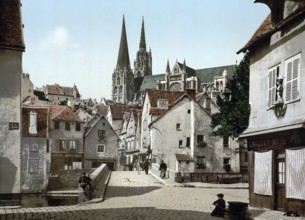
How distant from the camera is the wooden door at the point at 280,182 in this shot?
15765 mm

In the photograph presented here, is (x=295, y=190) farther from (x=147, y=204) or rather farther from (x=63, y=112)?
(x=63, y=112)

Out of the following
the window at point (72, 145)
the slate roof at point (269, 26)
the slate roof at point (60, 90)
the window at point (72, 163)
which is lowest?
the window at point (72, 163)

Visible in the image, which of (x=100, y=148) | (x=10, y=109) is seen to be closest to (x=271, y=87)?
(x=10, y=109)

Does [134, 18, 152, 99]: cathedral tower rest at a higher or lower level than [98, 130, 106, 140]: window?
higher

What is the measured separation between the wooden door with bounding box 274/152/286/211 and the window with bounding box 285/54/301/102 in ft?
7.28

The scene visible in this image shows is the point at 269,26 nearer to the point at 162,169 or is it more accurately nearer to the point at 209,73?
the point at 162,169

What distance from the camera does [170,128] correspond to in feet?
176

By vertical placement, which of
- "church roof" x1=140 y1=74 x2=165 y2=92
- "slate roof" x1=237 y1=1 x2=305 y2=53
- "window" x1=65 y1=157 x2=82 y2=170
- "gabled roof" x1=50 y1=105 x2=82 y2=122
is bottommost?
"window" x1=65 y1=157 x2=82 y2=170

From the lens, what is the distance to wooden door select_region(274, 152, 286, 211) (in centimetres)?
1576

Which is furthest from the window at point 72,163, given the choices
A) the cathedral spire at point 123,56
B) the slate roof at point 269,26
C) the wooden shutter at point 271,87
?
the cathedral spire at point 123,56

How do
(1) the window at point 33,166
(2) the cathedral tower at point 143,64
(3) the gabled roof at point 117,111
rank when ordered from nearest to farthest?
(1) the window at point 33,166 → (3) the gabled roof at point 117,111 → (2) the cathedral tower at point 143,64

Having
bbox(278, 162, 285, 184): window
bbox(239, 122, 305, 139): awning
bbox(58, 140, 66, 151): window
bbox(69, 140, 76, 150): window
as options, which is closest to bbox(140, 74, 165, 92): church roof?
bbox(69, 140, 76, 150): window

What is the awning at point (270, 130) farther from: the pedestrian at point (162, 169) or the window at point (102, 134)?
the window at point (102, 134)

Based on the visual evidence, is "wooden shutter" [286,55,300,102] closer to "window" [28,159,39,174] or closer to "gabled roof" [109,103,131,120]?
"window" [28,159,39,174]
